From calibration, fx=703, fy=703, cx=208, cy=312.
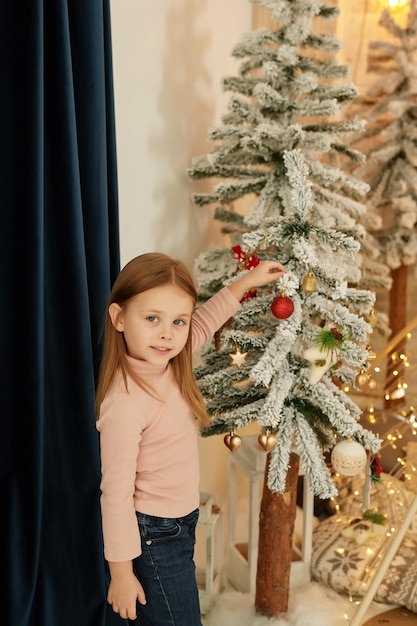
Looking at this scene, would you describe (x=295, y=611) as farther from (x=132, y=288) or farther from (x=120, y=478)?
(x=132, y=288)

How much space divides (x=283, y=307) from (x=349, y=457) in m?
0.42

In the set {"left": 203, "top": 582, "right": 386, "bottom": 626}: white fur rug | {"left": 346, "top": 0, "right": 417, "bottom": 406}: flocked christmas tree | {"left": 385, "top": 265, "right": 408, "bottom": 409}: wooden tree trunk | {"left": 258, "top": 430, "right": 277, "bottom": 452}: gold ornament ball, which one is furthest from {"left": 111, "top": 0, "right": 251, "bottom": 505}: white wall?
{"left": 385, "top": 265, "right": 408, "bottom": 409}: wooden tree trunk

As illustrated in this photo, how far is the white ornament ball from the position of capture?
1712 millimetres

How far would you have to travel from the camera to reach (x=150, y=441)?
4.82 ft

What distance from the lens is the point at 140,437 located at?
4.66 feet

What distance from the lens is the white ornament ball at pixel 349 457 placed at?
1712 mm

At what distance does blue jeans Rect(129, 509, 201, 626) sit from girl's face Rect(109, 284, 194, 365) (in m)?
0.36

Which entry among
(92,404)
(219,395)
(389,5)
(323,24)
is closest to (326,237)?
(219,395)

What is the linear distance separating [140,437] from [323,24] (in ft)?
7.40

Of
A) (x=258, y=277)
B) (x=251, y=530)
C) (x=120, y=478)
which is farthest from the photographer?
(x=251, y=530)

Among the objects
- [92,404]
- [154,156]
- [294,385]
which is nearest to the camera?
[92,404]

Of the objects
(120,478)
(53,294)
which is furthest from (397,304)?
(120,478)

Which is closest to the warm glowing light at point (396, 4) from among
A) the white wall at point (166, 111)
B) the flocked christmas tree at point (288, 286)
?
the white wall at point (166, 111)

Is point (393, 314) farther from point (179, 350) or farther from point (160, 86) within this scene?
point (179, 350)
